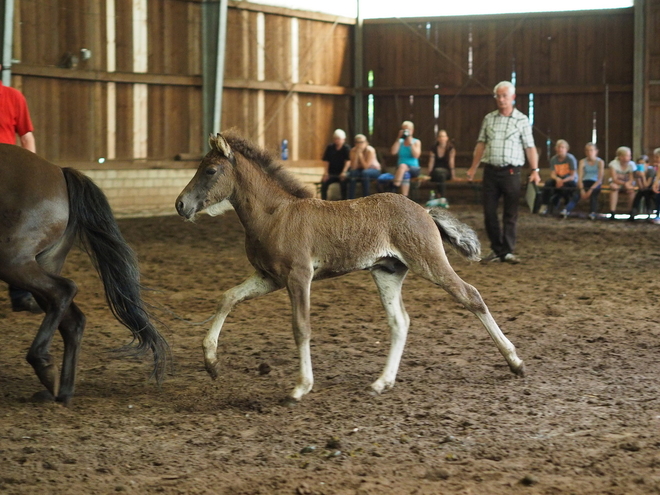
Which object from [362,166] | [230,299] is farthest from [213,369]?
[362,166]

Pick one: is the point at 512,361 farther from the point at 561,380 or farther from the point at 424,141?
the point at 424,141

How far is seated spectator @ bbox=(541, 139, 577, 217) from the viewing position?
16.4 meters

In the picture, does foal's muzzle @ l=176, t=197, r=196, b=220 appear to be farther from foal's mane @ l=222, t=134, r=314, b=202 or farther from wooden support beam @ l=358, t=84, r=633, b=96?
wooden support beam @ l=358, t=84, r=633, b=96

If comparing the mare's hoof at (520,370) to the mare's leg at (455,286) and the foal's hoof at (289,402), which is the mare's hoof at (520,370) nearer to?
the mare's leg at (455,286)

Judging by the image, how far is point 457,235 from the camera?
5.22 metres

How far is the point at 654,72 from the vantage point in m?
19.0

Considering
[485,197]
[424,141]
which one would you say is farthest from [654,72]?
[485,197]

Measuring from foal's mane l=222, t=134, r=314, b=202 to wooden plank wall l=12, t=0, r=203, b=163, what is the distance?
36.9 ft

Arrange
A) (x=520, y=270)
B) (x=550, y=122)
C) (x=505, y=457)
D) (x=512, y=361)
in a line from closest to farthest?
1. (x=505, y=457)
2. (x=512, y=361)
3. (x=520, y=270)
4. (x=550, y=122)

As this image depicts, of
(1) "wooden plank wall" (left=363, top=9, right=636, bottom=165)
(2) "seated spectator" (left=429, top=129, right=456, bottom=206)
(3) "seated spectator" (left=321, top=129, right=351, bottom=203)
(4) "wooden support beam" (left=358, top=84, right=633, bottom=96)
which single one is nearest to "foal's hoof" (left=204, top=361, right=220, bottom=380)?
(3) "seated spectator" (left=321, top=129, right=351, bottom=203)

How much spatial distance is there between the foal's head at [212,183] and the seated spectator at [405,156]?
12454mm

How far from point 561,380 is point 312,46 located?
1648 cm

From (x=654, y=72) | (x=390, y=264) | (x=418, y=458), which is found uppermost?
(x=654, y=72)

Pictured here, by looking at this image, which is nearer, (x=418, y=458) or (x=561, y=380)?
(x=418, y=458)
